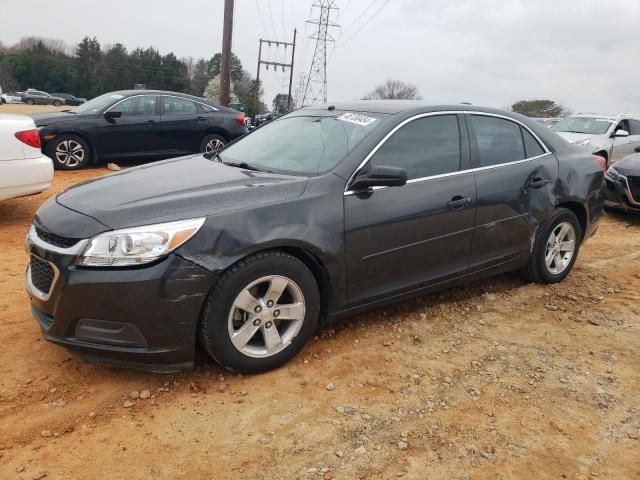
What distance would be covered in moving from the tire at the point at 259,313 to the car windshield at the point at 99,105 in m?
7.65

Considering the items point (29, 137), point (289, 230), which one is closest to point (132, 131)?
point (29, 137)

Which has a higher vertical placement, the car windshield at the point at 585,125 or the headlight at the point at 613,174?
the car windshield at the point at 585,125

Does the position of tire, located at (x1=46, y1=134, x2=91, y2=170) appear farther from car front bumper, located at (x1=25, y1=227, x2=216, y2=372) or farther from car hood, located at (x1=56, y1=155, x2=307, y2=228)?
car front bumper, located at (x1=25, y1=227, x2=216, y2=372)

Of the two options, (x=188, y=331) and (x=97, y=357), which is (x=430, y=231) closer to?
(x=188, y=331)

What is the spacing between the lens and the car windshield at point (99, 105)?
9383 millimetres

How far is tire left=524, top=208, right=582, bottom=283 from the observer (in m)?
4.53

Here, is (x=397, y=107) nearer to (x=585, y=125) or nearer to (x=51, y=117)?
(x=51, y=117)

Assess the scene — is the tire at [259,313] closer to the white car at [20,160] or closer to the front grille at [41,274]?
the front grille at [41,274]

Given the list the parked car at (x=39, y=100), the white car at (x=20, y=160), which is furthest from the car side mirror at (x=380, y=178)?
the parked car at (x=39, y=100)

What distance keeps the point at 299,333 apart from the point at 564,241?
9.31 feet

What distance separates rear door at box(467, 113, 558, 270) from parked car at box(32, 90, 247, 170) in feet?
23.4

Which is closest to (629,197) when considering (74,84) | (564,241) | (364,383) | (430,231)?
(564,241)

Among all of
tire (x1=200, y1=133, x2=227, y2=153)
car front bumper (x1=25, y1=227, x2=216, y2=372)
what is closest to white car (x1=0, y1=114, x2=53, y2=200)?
car front bumper (x1=25, y1=227, x2=216, y2=372)

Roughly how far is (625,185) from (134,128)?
8006 millimetres
